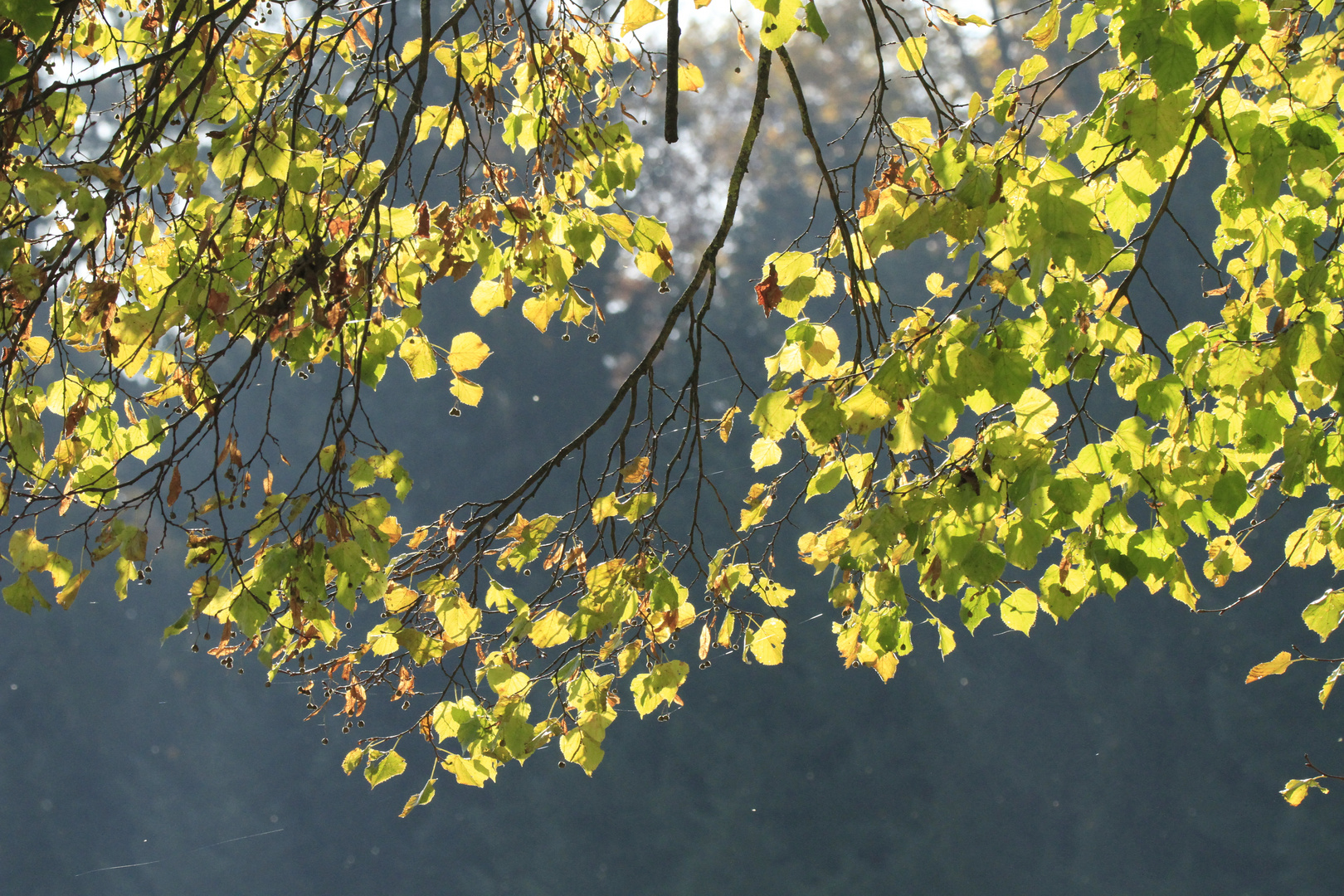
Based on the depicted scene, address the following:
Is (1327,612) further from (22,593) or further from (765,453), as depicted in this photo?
(22,593)

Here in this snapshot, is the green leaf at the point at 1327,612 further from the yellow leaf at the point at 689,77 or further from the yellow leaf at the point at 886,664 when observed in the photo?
the yellow leaf at the point at 689,77

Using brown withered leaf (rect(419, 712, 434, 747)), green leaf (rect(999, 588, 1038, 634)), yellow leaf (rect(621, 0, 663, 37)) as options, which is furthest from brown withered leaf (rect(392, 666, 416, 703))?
yellow leaf (rect(621, 0, 663, 37))

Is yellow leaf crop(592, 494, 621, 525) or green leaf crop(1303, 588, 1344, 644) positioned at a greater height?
yellow leaf crop(592, 494, 621, 525)

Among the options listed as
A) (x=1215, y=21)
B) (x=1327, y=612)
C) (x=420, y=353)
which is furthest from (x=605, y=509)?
(x=1327, y=612)

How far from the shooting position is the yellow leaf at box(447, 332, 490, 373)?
61.2 inches

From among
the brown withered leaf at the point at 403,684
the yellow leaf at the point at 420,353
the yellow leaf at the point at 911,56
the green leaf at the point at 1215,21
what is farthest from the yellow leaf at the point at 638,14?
the brown withered leaf at the point at 403,684

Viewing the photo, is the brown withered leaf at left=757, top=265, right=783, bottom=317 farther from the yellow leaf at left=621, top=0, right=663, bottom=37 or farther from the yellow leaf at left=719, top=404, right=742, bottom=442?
the yellow leaf at left=621, top=0, right=663, bottom=37


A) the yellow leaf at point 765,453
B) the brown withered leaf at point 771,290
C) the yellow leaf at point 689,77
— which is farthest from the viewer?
the yellow leaf at point 689,77

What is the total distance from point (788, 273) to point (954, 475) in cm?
37

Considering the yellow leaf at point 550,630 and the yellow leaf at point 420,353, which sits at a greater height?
the yellow leaf at point 420,353

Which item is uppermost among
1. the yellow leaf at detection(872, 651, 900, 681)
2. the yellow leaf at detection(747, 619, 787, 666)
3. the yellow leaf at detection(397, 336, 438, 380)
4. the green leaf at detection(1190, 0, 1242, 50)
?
the yellow leaf at detection(397, 336, 438, 380)

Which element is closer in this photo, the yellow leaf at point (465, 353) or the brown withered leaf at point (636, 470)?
Result: the yellow leaf at point (465, 353)

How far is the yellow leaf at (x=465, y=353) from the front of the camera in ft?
5.10

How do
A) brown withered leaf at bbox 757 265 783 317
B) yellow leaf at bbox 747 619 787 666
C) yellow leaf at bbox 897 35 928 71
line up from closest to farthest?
yellow leaf at bbox 897 35 928 71, brown withered leaf at bbox 757 265 783 317, yellow leaf at bbox 747 619 787 666
